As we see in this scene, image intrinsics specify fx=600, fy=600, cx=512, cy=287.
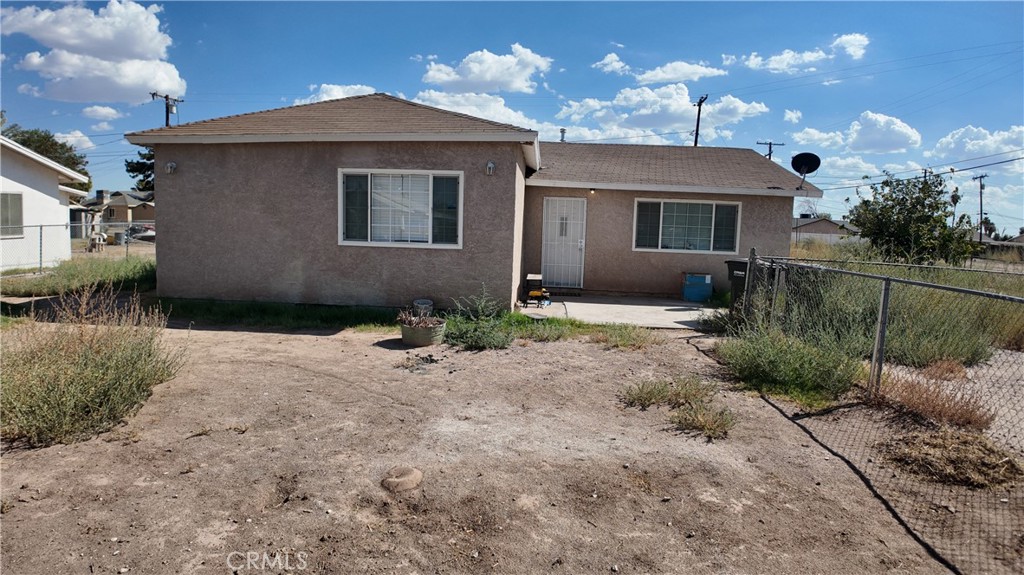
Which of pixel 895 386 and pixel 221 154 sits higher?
pixel 221 154

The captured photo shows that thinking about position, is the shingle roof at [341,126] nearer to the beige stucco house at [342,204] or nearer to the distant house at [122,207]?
the beige stucco house at [342,204]

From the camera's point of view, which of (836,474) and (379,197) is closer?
(836,474)

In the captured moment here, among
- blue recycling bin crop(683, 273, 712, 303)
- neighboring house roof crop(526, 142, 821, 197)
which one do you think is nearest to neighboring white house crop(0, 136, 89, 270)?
neighboring house roof crop(526, 142, 821, 197)

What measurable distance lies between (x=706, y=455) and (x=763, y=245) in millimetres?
10216

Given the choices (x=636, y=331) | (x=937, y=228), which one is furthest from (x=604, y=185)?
(x=937, y=228)

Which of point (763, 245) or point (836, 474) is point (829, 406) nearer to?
point (836, 474)

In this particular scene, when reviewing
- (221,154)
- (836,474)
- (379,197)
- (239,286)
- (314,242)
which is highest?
(221,154)

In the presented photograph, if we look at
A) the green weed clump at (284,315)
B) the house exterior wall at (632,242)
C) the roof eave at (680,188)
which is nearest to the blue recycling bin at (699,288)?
the house exterior wall at (632,242)

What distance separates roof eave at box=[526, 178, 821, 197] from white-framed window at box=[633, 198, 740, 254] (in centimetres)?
59

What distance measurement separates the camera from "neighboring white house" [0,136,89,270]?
1772 centimetres

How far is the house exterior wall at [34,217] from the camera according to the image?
17781mm

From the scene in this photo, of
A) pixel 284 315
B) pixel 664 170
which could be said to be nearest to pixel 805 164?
pixel 664 170

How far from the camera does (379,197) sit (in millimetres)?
10367

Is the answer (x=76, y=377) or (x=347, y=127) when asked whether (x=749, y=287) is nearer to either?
(x=347, y=127)
